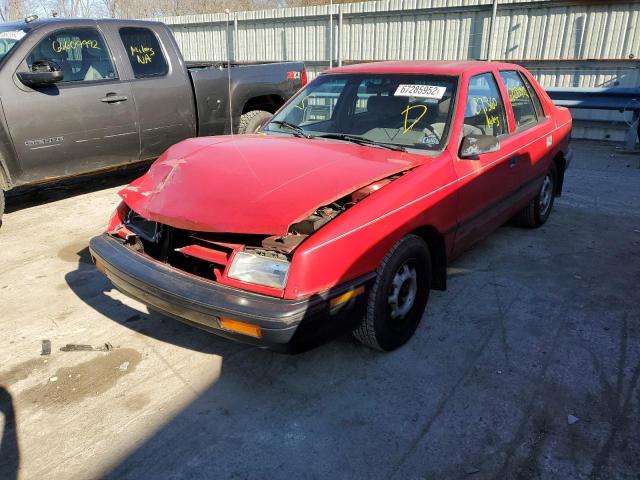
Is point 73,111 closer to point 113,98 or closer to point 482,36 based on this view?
point 113,98

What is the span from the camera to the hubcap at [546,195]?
203 inches

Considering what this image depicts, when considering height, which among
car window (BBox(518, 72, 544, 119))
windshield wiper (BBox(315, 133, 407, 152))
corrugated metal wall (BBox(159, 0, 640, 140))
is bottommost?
windshield wiper (BBox(315, 133, 407, 152))

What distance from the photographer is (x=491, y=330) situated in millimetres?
3385

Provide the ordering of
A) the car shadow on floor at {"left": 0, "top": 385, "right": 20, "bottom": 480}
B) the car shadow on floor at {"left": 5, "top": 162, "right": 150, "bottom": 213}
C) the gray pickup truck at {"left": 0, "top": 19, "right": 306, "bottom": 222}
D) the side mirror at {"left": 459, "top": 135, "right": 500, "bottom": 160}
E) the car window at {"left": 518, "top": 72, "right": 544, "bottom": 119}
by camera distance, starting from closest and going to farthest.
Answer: the car shadow on floor at {"left": 0, "top": 385, "right": 20, "bottom": 480} < the side mirror at {"left": 459, "top": 135, "right": 500, "bottom": 160} < the car window at {"left": 518, "top": 72, "right": 544, "bottom": 119} < the gray pickup truck at {"left": 0, "top": 19, "right": 306, "bottom": 222} < the car shadow on floor at {"left": 5, "top": 162, "right": 150, "bottom": 213}

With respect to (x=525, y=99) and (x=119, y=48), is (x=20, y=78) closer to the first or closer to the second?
(x=119, y=48)

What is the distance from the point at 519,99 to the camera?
178 inches

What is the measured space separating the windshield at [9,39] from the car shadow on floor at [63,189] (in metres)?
1.53

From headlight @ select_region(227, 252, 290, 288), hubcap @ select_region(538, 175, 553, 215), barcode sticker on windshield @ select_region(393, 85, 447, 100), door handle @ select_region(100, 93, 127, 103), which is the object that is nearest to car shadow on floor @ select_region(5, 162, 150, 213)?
door handle @ select_region(100, 93, 127, 103)

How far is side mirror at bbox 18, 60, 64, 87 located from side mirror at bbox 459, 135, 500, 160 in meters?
3.99

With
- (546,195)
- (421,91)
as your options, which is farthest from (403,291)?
(546,195)

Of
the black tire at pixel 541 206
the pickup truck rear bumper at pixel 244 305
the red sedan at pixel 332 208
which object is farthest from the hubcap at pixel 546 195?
the pickup truck rear bumper at pixel 244 305

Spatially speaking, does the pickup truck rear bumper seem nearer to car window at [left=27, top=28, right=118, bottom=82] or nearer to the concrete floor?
the concrete floor

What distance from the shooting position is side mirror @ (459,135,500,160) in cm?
333

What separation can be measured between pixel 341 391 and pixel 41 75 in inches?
168
